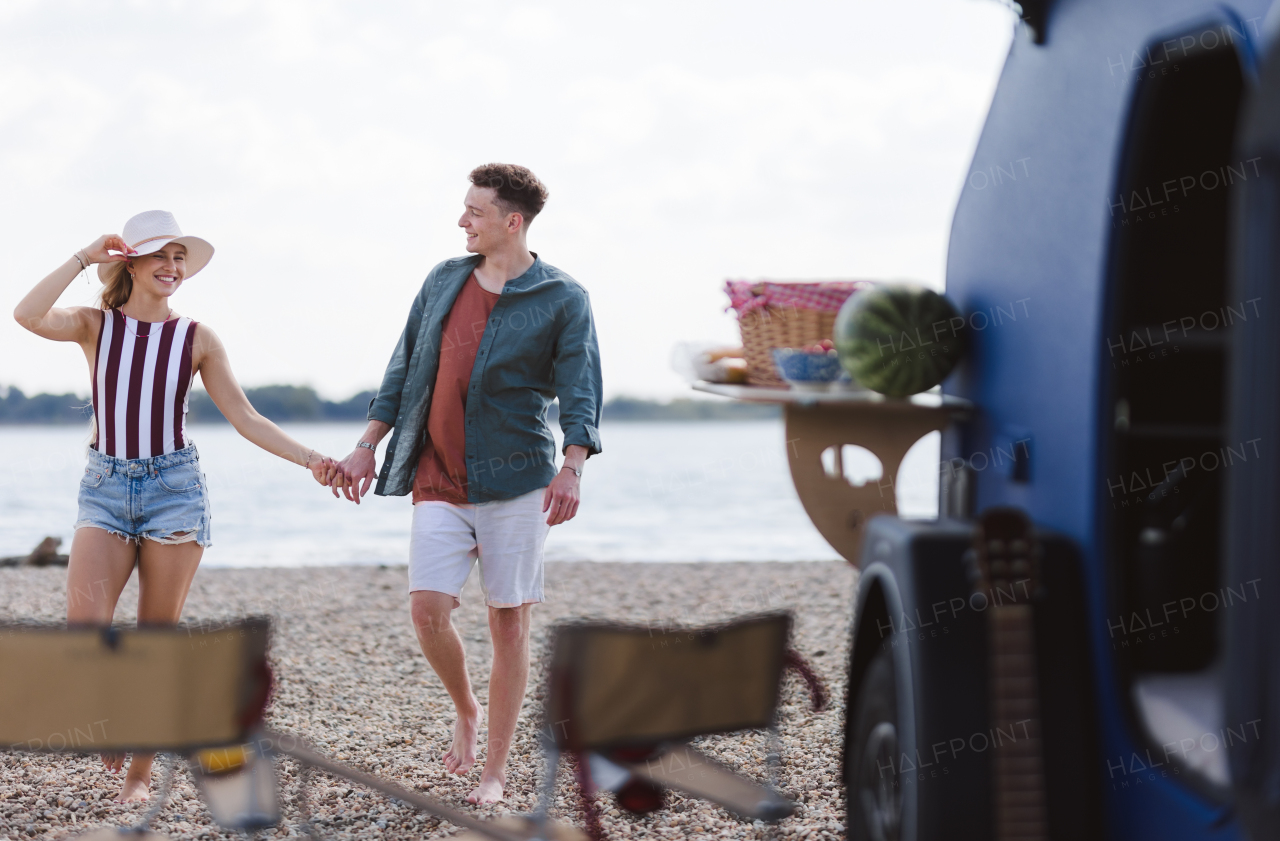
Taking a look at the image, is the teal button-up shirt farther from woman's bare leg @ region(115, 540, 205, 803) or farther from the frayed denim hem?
the frayed denim hem

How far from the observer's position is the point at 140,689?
2.81 m

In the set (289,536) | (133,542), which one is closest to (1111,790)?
(133,542)

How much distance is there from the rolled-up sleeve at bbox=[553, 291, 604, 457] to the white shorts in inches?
10.3

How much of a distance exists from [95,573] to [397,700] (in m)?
2.75

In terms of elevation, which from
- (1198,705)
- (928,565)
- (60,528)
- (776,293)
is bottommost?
(60,528)

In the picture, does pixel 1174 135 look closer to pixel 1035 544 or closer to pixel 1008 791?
pixel 1035 544

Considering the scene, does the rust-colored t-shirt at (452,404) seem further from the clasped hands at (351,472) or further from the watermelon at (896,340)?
the watermelon at (896,340)

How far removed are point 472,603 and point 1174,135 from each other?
803 centimetres

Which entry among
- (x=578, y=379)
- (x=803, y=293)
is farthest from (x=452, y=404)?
(x=803, y=293)

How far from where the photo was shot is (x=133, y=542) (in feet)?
13.2

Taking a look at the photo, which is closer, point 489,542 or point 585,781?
point 585,781

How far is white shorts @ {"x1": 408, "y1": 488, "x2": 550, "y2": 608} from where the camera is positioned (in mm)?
4246

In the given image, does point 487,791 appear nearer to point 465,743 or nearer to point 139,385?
point 465,743

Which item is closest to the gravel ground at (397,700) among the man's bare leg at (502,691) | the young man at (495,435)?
the man's bare leg at (502,691)
